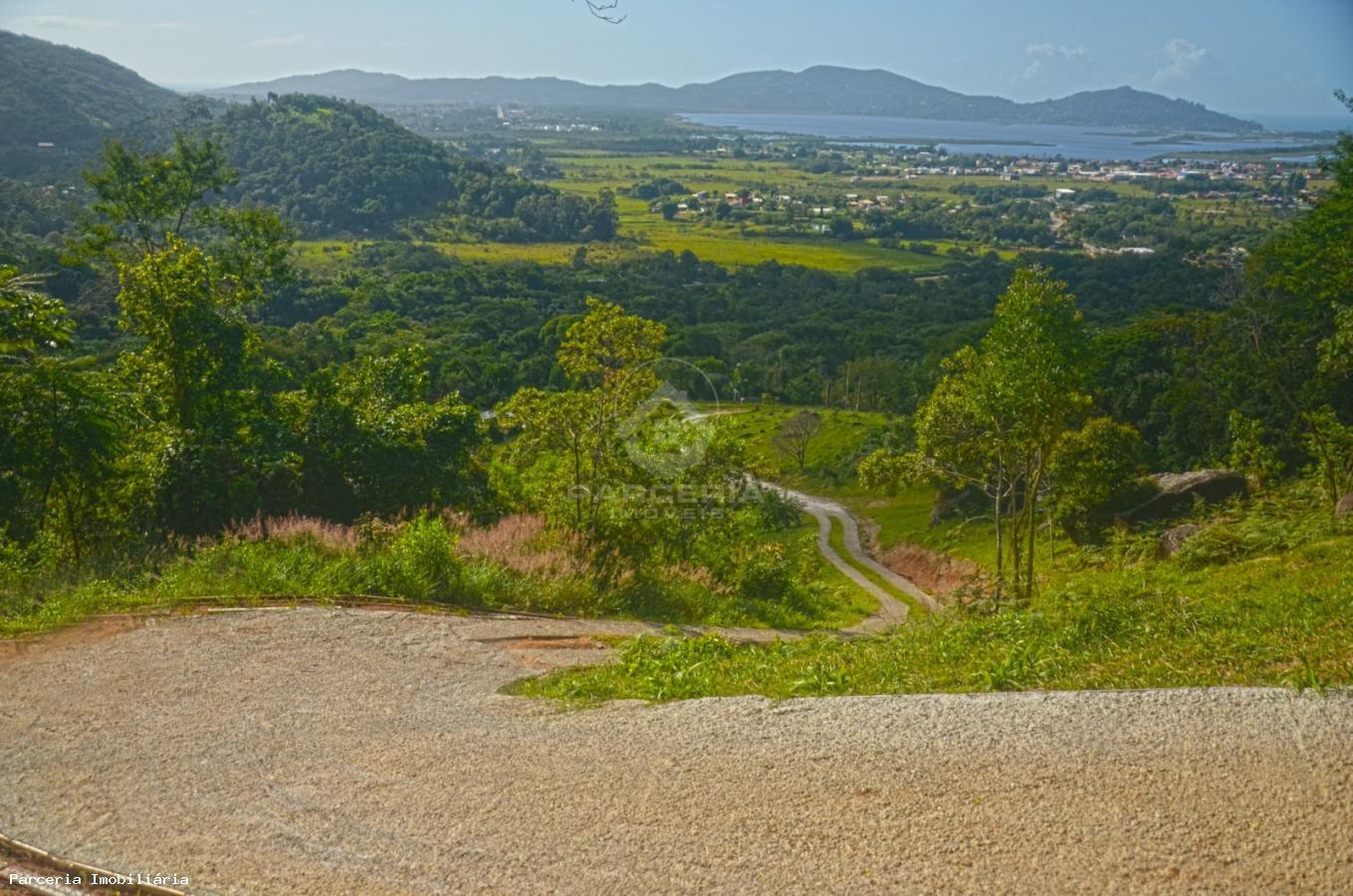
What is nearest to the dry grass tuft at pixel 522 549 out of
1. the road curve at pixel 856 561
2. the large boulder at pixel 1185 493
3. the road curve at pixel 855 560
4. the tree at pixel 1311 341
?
the road curve at pixel 855 560

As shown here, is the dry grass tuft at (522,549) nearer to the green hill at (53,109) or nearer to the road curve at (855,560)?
the road curve at (855,560)

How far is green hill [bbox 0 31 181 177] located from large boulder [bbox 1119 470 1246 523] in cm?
12326

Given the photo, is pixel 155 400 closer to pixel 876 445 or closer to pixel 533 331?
pixel 876 445

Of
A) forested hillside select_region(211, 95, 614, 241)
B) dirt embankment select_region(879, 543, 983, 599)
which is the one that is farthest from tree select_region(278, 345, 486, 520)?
forested hillside select_region(211, 95, 614, 241)

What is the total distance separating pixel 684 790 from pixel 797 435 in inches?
2749

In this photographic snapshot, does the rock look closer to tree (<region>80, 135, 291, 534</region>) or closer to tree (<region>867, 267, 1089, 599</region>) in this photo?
→ tree (<region>867, 267, 1089, 599</region>)

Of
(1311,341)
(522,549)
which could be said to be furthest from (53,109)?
(522,549)

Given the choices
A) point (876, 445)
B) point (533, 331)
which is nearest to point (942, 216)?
point (533, 331)

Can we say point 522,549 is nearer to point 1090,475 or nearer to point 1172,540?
point 1172,540

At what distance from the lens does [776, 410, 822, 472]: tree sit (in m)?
73.4

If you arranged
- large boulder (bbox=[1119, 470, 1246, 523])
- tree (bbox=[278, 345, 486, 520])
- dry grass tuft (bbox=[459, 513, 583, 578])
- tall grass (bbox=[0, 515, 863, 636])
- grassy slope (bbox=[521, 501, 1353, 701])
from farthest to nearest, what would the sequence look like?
1. large boulder (bbox=[1119, 470, 1246, 523])
2. tree (bbox=[278, 345, 486, 520])
3. dry grass tuft (bbox=[459, 513, 583, 578])
4. tall grass (bbox=[0, 515, 863, 636])
5. grassy slope (bbox=[521, 501, 1353, 701])

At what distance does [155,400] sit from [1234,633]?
47.6ft

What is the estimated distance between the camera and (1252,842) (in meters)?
5.46

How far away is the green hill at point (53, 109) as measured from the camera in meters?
120
